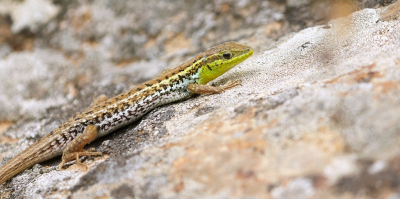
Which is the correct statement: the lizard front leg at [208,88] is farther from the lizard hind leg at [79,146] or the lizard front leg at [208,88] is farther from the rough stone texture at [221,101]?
the lizard hind leg at [79,146]

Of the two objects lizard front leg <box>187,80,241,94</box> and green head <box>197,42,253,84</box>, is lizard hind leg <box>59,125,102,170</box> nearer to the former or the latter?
lizard front leg <box>187,80,241,94</box>

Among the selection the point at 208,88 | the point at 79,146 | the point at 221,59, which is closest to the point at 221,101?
the point at 208,88

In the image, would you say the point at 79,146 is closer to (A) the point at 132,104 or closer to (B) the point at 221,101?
(A) the point at 132,104

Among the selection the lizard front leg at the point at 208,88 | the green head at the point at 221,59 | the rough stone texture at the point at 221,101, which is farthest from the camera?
the green head at the point at 221,59

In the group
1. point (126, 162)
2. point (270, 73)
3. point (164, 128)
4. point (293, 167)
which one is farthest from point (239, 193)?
point (270, 73)

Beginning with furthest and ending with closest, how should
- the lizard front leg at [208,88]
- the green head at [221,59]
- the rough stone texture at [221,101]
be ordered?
the green head at [221,59], the lizard front leg at [208,88], the rough stone texture at [221,101]

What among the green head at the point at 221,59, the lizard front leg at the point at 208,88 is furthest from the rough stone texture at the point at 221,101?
the green head at the point at 221,59

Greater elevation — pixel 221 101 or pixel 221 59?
pixel 221 59
